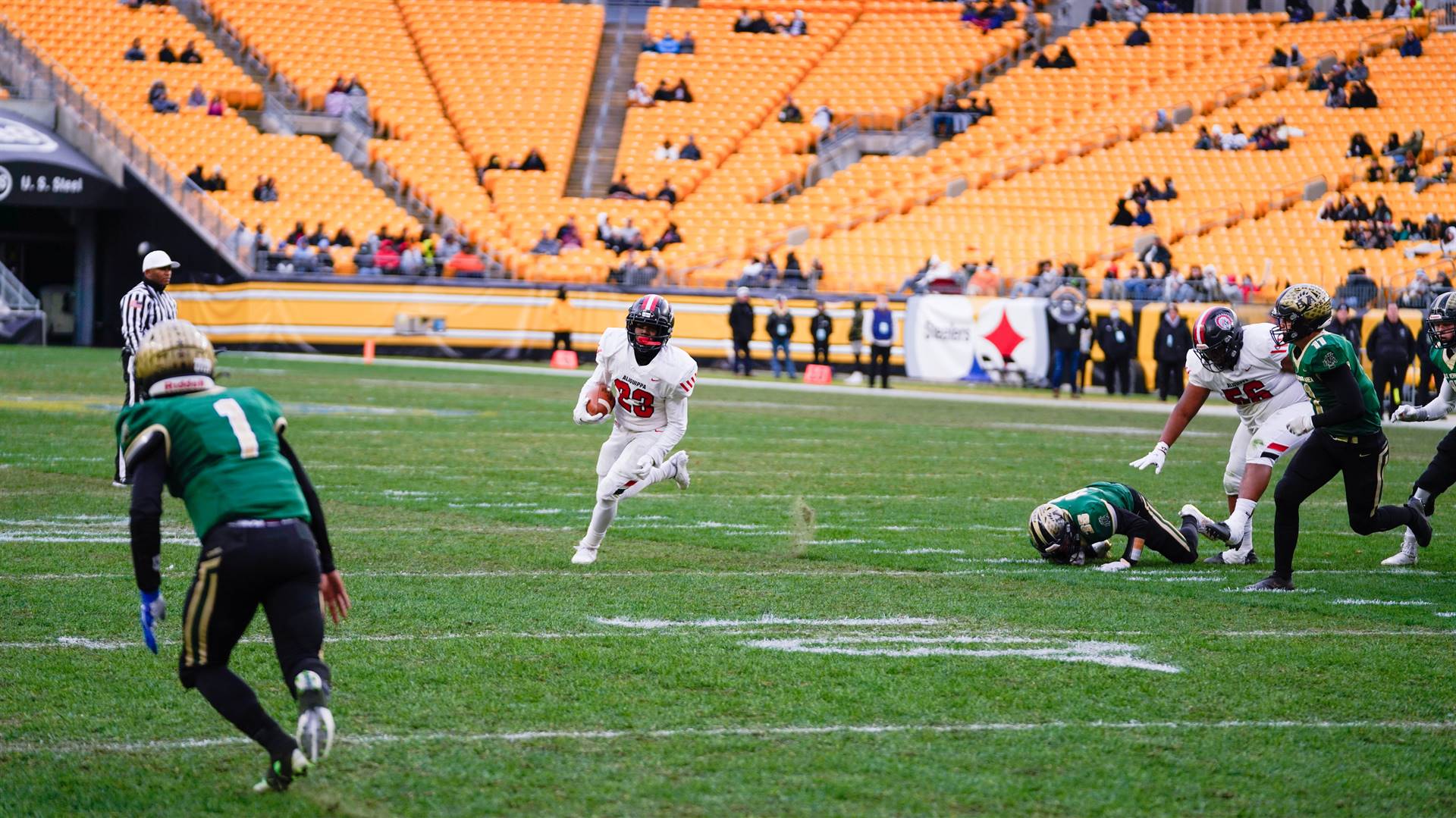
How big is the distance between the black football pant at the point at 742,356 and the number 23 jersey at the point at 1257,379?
20.2m

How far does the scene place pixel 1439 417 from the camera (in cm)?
1023

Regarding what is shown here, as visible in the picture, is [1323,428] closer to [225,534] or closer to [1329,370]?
[1329,370]

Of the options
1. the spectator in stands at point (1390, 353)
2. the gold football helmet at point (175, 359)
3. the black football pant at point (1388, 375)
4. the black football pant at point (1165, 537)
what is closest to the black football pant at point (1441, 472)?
the black football pant at point (1165, 537)

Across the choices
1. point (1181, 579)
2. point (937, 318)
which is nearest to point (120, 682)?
point (1181, 579)

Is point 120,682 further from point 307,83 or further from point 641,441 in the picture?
point 307,83

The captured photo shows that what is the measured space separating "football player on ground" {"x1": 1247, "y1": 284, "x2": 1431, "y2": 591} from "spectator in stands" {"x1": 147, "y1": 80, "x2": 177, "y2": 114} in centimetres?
3349

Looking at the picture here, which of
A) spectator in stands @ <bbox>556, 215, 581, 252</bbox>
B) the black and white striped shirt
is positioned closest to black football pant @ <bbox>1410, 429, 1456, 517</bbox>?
the black and white striped shirt

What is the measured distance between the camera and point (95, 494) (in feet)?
39.0

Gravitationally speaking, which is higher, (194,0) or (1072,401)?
(194,0)

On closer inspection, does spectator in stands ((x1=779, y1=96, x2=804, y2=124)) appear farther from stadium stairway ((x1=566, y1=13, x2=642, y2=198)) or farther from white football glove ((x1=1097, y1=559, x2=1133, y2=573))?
white football glove ((x1=1097, y1=559, x2=1133, y2=573))

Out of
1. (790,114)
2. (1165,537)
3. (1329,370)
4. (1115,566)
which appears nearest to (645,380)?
(1115,566)

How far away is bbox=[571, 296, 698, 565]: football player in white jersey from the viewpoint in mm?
9656

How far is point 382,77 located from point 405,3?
12.4 feet

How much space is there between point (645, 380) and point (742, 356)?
21107 millimetres
